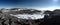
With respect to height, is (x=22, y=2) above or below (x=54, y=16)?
above

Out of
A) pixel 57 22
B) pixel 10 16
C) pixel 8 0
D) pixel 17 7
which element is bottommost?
pixel 57 22

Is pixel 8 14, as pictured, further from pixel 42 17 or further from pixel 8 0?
pixel 42 17

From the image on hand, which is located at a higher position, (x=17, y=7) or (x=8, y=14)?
(x=17, y=7)

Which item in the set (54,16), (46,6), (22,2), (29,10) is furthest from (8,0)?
(54,16)

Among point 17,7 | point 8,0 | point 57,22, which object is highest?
point 8,0

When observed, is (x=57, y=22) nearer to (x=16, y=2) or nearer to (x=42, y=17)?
(x=42, y=17)

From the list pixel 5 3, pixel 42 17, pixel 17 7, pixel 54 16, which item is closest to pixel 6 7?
pixel 5 3

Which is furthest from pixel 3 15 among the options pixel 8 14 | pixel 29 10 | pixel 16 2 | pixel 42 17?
pixel 42 17

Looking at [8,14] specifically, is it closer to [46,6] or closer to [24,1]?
[24,1]
